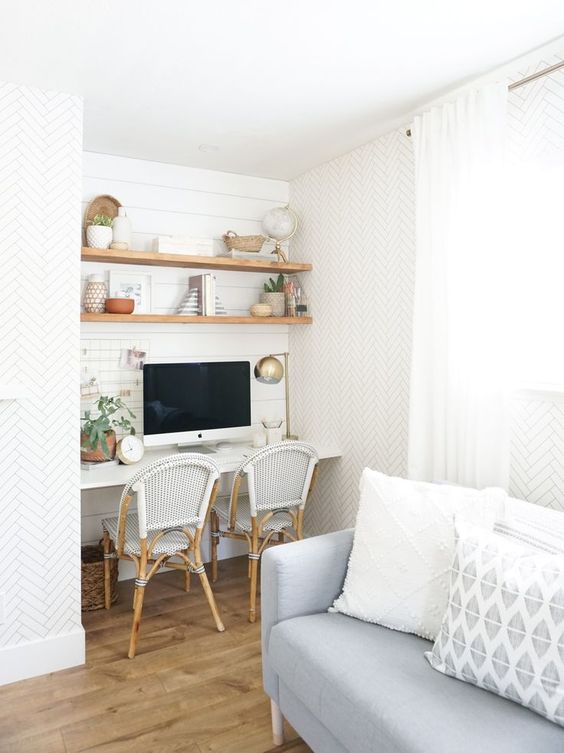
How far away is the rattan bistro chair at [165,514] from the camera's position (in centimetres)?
259

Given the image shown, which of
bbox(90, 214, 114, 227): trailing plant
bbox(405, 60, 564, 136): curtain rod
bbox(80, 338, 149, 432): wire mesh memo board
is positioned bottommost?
bbox(80, 338, 149, 432): wire mesh memo board

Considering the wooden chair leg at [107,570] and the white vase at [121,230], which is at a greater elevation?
the white vase at [121,230]

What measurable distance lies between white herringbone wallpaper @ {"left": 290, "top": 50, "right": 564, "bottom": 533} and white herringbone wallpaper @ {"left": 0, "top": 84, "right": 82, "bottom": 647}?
1496 millimetres

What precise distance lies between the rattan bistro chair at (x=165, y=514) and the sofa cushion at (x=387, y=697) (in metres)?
0.92

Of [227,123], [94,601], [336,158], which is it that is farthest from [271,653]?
[336,158]

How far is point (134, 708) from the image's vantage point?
2229 mm

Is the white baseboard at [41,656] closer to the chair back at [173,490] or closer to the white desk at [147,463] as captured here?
the chair back at [173,490]

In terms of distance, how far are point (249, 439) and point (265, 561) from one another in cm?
180

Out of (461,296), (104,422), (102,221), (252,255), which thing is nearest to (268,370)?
(252,255)

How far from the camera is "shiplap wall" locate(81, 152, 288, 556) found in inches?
131

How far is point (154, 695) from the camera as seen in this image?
231cm

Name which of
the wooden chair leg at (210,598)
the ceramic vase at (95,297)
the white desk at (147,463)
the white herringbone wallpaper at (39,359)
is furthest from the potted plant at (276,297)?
the wooden chair leg at (210,598)

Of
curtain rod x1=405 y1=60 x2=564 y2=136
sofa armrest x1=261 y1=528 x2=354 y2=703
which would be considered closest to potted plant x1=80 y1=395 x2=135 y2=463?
sofa armrest x1=261 y1=528 x2=354 y2=703

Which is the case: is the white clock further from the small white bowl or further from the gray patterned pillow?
the gray patterned pillow
